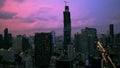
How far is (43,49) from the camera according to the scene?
19203 mm

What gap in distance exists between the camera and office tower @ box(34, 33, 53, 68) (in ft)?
55.9

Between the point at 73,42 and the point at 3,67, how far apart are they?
943 centimetres

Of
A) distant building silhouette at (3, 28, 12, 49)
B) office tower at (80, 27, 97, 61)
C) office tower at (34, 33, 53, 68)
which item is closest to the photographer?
office tower at (34, 33, 53, 68)

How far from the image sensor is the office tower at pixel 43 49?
17.0 metres

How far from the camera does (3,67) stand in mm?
17094

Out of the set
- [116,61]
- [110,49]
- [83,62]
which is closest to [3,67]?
[83,62]

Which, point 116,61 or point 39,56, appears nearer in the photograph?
point 39,56

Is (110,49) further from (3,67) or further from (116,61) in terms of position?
(3,67)

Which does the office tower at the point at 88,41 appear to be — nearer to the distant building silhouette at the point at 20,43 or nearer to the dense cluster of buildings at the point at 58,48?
the dense cluster of buildings at the point at 58,48

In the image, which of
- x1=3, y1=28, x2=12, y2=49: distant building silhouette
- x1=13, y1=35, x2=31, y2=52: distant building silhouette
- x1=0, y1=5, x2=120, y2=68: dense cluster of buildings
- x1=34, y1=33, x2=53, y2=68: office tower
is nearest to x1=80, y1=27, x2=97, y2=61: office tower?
x1=0, y1=5, x2=120, y2=68: dense cluster of buildings

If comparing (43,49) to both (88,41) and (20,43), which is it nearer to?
(88,41)

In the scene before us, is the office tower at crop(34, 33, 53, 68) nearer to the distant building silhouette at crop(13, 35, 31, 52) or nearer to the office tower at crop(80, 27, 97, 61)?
the office tower at crop(80, 27, 97, 61)

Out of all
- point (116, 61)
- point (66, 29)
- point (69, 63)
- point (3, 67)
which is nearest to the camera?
point (69, 63)

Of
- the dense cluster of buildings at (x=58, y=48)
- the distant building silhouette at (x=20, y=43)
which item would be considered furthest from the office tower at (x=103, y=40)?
the distant building silhouette at (x=20, y=43)
